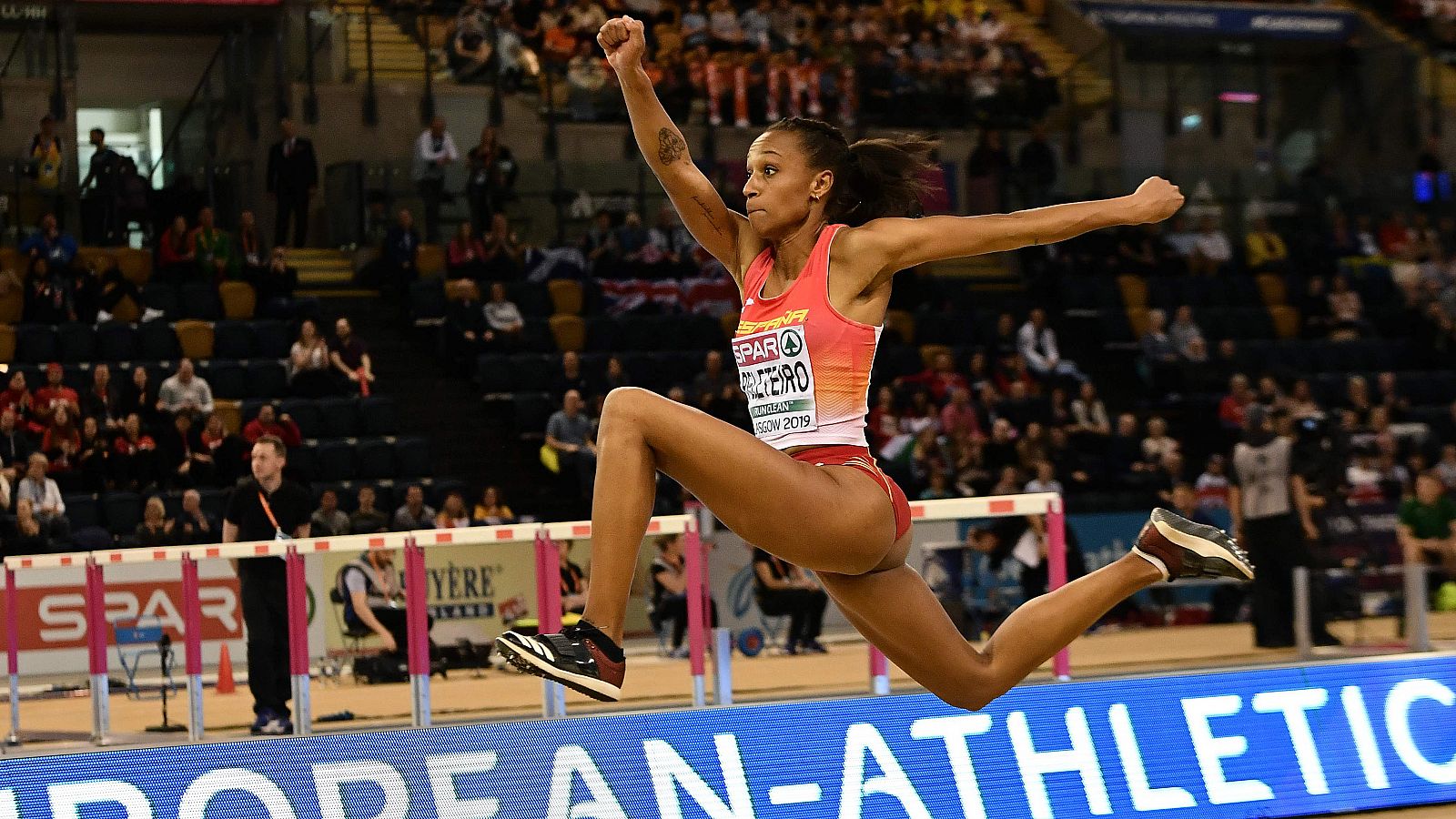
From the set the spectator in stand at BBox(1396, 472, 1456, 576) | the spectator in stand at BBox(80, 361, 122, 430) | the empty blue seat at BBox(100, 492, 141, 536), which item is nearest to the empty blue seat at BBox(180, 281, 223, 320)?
the spectator in stand at BBox(80, 361, 122, 430)

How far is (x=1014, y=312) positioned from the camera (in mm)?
19312

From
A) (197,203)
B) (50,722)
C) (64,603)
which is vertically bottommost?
(50,722)

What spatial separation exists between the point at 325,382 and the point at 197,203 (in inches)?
116

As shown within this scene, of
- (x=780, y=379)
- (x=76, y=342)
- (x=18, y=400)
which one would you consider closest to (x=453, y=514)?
(x=18, y=400)

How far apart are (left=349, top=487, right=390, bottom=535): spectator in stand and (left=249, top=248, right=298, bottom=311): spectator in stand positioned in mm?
2863

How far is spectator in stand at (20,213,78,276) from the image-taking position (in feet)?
51.7

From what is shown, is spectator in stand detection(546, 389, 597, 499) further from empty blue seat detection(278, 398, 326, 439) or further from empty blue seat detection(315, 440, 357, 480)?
empty blue seat detection(278, 398, 326, 439)

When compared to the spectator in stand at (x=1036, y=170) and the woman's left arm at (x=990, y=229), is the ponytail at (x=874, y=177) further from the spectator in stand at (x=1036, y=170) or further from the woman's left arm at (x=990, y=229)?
the spectator in stand at (x=1036, y=170)

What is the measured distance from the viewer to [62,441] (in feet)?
45.8

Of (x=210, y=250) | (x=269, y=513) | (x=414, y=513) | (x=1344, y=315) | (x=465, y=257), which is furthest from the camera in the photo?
(x=1344, y=315)

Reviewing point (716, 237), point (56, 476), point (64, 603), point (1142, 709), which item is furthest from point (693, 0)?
point (716, 237)

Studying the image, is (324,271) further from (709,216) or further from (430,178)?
(709,216)

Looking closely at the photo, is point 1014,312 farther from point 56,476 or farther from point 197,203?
point 56,476

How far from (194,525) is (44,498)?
121 cm
